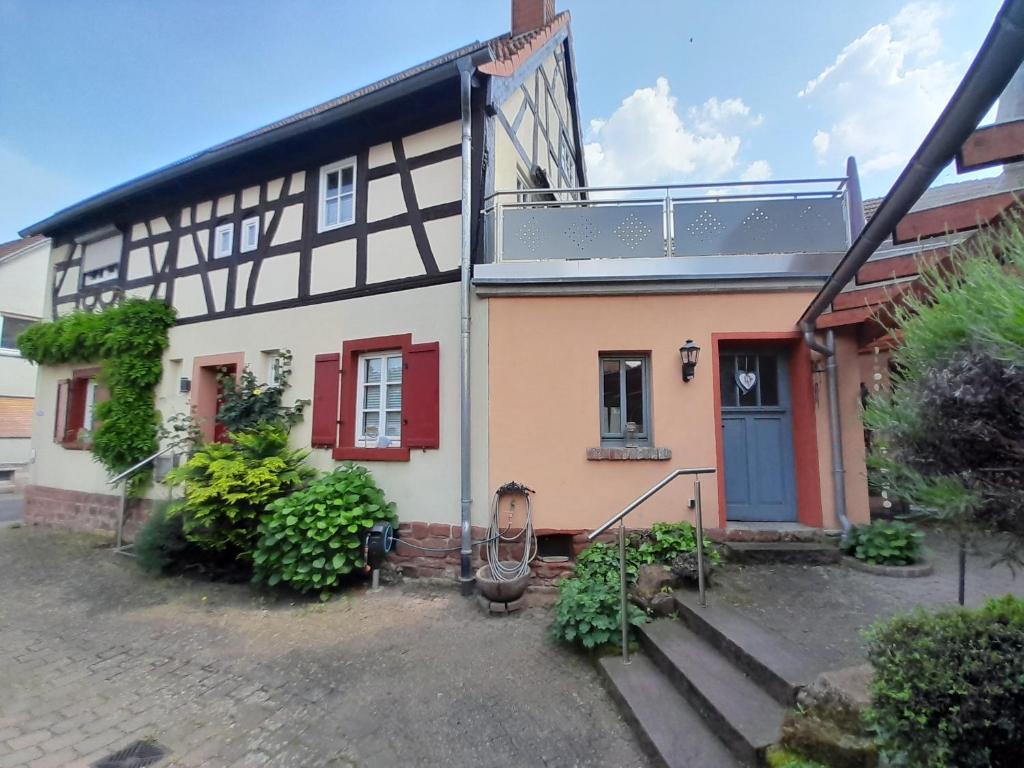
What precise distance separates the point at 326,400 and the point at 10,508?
1099cm

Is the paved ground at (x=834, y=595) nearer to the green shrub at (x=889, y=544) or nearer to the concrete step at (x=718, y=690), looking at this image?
the green shrub at (x=889, y=544)

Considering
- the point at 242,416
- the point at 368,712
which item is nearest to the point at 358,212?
the point at 242,416

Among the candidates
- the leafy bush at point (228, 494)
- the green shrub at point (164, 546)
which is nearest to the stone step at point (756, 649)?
the leafy bush at point (228, 494)

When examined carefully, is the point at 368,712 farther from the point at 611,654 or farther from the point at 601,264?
the point at 601,264

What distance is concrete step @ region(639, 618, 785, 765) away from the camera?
7.64 ft

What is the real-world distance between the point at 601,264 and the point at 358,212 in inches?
137

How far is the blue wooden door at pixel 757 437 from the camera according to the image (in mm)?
5340

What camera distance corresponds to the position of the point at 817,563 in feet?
14.8

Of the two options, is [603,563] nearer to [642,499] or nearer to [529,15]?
[642,499]

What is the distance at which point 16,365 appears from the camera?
14.1 meters

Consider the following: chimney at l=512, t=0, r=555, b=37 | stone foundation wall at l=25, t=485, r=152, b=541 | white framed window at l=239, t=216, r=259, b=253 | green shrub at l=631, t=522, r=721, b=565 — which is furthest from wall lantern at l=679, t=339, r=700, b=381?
stone foundation wall at l=25, t=485, r=152, b=541

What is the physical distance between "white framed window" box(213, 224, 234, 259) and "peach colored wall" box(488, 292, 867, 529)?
5177 millimetres

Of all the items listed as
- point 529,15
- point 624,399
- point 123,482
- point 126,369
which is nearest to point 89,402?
point 126,369

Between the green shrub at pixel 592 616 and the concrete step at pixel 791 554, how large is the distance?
4.55ft
